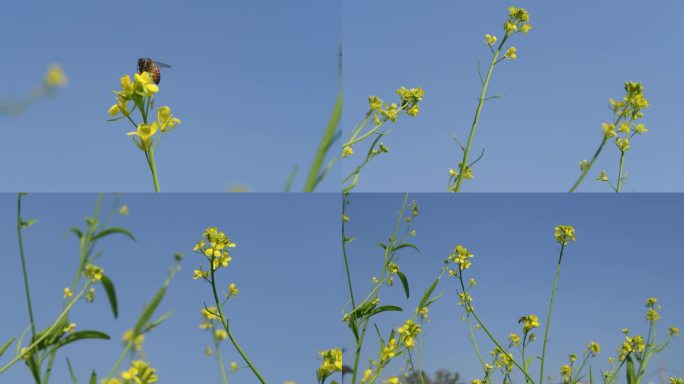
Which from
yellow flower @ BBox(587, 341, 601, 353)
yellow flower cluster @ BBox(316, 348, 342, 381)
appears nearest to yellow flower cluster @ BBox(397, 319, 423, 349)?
yellow flower cluster @ BBox(316, 348, 342, 381)

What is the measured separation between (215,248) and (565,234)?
0.82 m

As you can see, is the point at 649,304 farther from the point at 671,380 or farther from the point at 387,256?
the point at 387,256

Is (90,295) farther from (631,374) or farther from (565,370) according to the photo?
(565,370)

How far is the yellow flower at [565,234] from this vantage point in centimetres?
126

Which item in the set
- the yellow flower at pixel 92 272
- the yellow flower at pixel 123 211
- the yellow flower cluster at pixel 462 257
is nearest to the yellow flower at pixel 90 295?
the yellow flower at pixel 92 272

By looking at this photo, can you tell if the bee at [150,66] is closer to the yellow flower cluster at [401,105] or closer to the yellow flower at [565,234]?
the yellow flower cluster at [401,105]

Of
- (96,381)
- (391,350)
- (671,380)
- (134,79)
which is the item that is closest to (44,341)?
(96,381)

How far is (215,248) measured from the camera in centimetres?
84

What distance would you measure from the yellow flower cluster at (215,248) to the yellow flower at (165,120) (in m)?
0.33

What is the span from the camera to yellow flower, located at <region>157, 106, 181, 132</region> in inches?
20.6

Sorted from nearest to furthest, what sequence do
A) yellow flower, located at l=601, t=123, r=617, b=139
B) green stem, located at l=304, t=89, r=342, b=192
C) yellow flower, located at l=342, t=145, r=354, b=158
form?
1. green stem, located at l=304, t=89, r=342, b=192
2. yellow flower, located at l=601, t=123, r=617, b=139
3. yellow flower, located at l=342, t=145, r=354, b=158

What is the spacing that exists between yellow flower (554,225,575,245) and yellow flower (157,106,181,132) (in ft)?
3.26

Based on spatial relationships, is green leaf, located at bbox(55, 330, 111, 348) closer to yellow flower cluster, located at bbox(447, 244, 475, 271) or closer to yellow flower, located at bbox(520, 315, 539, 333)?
yellow flower cluster, located at bbox(447, 244, 475, 271)

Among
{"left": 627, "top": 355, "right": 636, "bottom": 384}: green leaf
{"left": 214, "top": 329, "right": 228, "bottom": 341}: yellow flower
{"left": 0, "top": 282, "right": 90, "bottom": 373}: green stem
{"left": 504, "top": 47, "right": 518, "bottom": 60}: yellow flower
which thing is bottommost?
{"left": 0, "top": 282, "right": 90, "bottom": 373}: green stem
